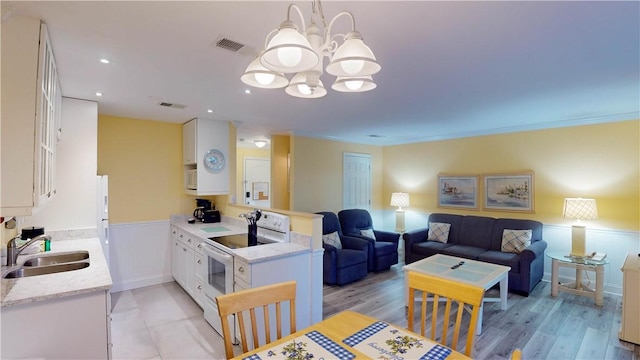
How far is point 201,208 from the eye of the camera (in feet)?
14.8

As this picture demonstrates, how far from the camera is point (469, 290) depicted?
1.60 meters

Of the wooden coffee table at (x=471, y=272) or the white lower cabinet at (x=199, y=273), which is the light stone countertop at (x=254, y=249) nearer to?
the white lower cabinet at (x=199, y=273)

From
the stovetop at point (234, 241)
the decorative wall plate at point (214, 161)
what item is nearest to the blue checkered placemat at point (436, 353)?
the stovetop at point (234, 241)

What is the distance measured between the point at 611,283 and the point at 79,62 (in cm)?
643

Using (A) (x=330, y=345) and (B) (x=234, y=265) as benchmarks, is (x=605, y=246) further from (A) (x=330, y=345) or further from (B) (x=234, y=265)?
(B) (x=234, y=265)

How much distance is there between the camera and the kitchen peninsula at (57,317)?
5.31ft

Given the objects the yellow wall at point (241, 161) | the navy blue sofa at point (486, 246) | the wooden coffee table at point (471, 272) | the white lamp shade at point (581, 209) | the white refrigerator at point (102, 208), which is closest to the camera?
the wooden coffee table at point (471, 272)

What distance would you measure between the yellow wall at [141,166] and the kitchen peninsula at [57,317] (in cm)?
216

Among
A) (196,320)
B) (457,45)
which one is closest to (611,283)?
(457,45)

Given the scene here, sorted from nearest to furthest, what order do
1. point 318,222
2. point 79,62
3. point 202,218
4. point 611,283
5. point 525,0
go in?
point 525,0 < point 79,62 < point 318,222 < point 611,283 < point 202,218

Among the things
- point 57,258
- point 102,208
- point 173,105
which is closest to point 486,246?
point 173,105

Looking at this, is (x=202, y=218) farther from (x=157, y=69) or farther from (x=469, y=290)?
(x=469, y=290)

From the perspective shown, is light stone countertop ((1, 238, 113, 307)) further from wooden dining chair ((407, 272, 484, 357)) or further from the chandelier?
wooden dining chair ((407, 272, 484, 357))

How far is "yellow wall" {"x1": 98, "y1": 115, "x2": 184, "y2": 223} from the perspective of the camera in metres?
3.96
